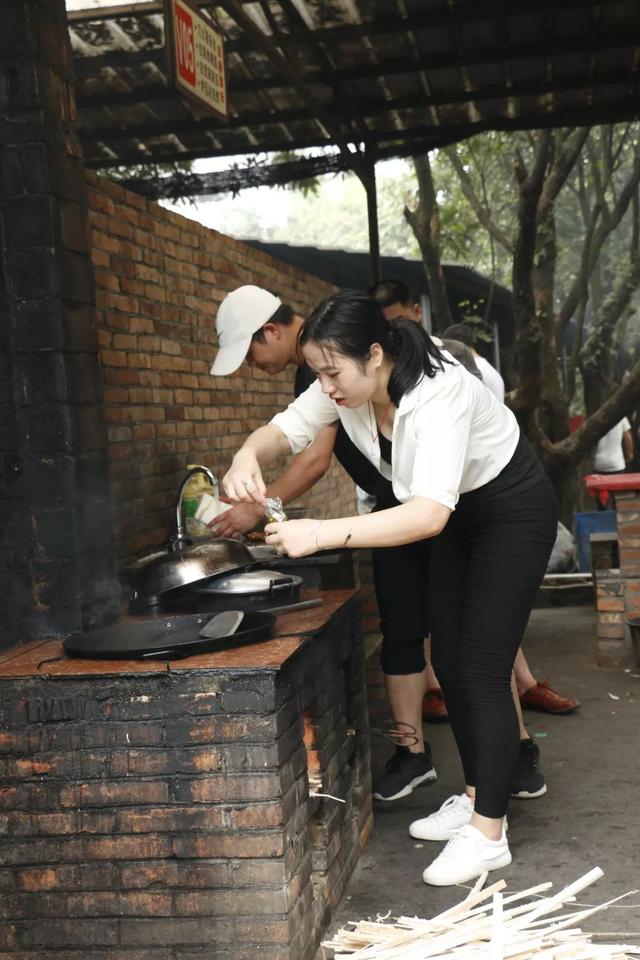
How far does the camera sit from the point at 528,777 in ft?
14.9

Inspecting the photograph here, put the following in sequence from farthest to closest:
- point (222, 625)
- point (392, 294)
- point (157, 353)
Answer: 1. point (392, 294)
2. point (157, 353)
3. point (222, 625)

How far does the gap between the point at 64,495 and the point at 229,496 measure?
543mm

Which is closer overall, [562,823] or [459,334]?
[562,823]

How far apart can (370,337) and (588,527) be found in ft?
23.3

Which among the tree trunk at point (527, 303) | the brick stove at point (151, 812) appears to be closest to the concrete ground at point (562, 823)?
the brick stove at point (151, 812)

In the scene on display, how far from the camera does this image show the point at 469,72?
7.10m

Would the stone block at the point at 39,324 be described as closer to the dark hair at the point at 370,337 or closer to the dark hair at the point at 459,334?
the dark hair at the point at 370,337

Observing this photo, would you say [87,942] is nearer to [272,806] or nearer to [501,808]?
[272,806]

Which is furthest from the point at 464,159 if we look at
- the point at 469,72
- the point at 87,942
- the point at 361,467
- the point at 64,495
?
the point at 87,942

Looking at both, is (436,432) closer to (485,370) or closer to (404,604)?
(404,604)

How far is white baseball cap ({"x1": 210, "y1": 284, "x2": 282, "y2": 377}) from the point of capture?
4.31m

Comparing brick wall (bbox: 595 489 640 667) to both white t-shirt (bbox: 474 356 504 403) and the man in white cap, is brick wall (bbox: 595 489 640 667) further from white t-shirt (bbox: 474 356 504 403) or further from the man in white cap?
the man in white cap

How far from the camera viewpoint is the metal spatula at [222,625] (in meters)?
3.08

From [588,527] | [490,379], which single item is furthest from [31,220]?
[588,527]
